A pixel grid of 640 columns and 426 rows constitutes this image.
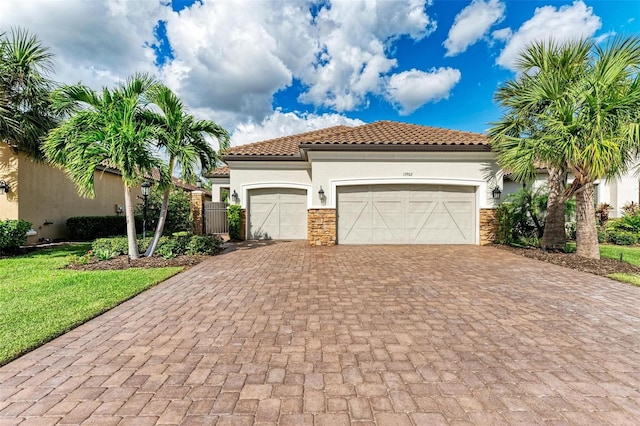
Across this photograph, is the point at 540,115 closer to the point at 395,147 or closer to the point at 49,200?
the point at 395,147

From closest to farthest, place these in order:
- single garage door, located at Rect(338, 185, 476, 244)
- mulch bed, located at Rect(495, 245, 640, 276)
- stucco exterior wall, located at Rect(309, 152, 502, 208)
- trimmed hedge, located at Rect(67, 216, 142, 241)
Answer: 1. mulch bed, located at Rect(495, 245, 640, 276)
2. stucco exterior wall, located at Rect(309, 152, 502, 208)
3. single garage door, located at Rect(338, 185, 476, 244)
4. trimmed hedge, located at Rect(67, 216, 142, 241)

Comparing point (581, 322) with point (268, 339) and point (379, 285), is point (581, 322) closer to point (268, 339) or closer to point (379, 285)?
point (379, 285)

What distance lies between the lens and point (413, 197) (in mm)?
11766

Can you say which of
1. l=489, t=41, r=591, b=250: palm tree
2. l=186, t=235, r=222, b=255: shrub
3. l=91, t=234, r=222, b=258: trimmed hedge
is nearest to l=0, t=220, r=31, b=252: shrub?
l=91, t=234, r=222, b=258: trimmed hedge

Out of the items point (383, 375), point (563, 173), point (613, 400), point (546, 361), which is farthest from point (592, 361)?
point (563, 173)

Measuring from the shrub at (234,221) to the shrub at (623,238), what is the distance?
16.8 m

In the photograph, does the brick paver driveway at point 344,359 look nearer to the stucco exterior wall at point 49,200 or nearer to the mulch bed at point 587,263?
the mulch bed at point 587,263

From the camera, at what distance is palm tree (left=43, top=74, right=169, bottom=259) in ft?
23.8

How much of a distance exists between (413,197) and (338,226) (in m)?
3.42

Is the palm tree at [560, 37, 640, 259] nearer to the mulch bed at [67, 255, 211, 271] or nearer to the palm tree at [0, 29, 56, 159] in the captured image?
the mulch bed at [67, 255, 211, 271]

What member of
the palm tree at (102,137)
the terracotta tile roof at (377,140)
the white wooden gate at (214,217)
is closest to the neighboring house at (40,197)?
the palm tree at (102,137)

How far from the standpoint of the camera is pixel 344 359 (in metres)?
3.08

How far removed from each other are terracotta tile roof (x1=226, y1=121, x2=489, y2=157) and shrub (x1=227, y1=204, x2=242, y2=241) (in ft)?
8.27

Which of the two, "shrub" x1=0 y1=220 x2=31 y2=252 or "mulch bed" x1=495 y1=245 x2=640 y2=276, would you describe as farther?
"shrub" x1=0 y1=220 x2=31 y2=252
